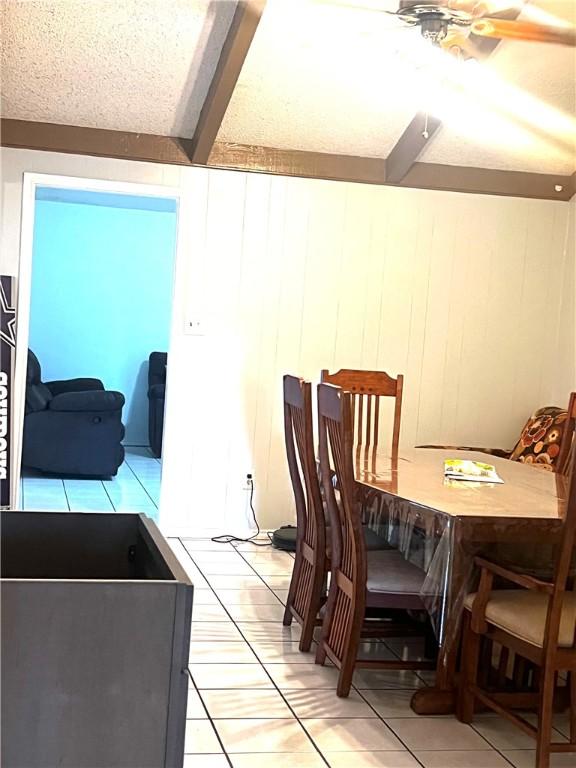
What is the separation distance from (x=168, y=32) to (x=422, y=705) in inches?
129

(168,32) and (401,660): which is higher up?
(168,32)

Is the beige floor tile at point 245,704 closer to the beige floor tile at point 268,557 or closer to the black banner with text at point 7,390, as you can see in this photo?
the beige floor tile at point 268,557

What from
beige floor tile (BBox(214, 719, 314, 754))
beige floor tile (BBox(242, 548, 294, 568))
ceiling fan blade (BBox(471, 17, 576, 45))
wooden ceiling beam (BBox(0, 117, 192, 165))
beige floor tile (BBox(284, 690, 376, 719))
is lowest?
beige floor tile (BBox(242, 548, 294, 568))

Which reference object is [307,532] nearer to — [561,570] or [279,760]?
[279,760]

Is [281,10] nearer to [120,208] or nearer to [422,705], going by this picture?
[422,705]

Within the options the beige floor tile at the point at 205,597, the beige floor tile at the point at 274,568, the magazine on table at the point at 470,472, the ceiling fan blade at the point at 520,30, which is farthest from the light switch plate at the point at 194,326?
the ceiling fan blade at the point at 520,30

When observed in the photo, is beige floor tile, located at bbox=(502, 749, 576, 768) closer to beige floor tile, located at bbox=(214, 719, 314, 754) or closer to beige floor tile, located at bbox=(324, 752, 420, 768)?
beige floor tile, located at bbox=(324, 752, 420, 768)

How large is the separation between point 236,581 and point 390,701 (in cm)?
160

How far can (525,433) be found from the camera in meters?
5.93

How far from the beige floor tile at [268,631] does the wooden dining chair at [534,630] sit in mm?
982

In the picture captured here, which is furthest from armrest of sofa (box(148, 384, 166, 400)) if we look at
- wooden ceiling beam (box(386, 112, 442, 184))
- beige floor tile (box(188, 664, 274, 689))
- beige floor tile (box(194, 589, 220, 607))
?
beige floor tile (box(188, 664, 274, 689))

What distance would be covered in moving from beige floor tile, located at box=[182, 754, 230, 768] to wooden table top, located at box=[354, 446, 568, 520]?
37.9 inches

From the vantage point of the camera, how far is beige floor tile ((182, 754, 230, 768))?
104 inches

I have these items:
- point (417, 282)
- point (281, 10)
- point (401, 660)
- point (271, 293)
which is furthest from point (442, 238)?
point (401, 660)
